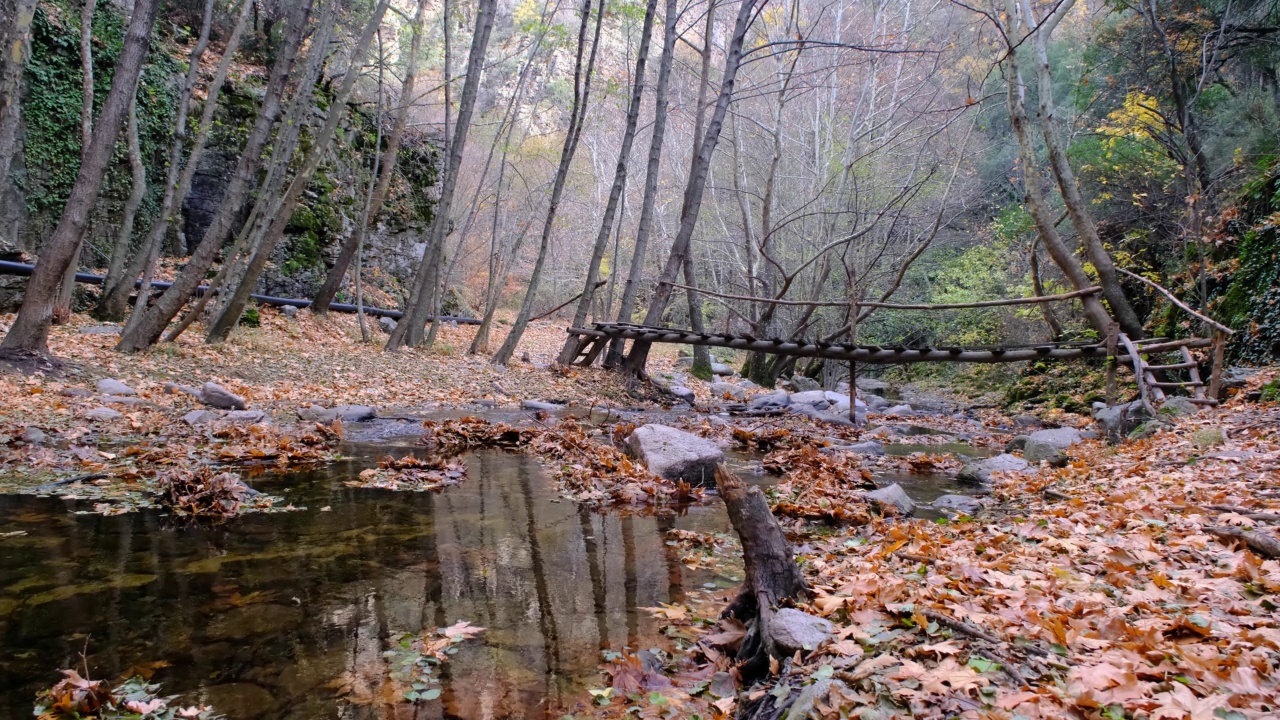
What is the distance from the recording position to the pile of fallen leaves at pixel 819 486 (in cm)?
495

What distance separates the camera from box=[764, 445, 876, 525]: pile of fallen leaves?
4.95 meters

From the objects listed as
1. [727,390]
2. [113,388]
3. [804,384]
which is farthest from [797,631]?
[804,384]

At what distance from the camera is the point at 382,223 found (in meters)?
20.3

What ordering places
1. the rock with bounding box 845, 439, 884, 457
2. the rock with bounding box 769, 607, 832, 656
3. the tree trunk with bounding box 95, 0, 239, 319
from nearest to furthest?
the rock with bounding box 769, 607, 832, 656, the rock with bounding box 845, 439, 884, 457, the tree trunk with bounding box 95, 0, 239, 319

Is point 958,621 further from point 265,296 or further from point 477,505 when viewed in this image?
point 265,296

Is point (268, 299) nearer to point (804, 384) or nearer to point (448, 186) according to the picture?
point (448, 186)

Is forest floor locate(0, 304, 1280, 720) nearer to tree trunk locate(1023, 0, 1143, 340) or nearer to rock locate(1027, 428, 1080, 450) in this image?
rock locate(1027, 428, 1080, 450)

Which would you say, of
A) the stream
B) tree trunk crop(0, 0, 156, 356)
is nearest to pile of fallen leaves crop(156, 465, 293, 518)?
the stream

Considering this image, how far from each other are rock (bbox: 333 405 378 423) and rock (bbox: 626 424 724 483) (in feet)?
11.6

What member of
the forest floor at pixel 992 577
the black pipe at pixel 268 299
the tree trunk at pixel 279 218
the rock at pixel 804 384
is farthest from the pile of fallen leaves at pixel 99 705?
the rock at pixel 804 384

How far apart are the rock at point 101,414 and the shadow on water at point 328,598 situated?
A: 2.53m

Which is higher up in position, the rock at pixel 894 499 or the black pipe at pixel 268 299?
the black pipe at pixel 268 299

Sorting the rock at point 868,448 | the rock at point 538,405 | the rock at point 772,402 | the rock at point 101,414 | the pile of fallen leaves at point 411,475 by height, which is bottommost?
the rock at point 868,448

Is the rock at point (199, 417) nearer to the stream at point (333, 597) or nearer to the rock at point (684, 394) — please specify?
the stream at point (333, 597)
